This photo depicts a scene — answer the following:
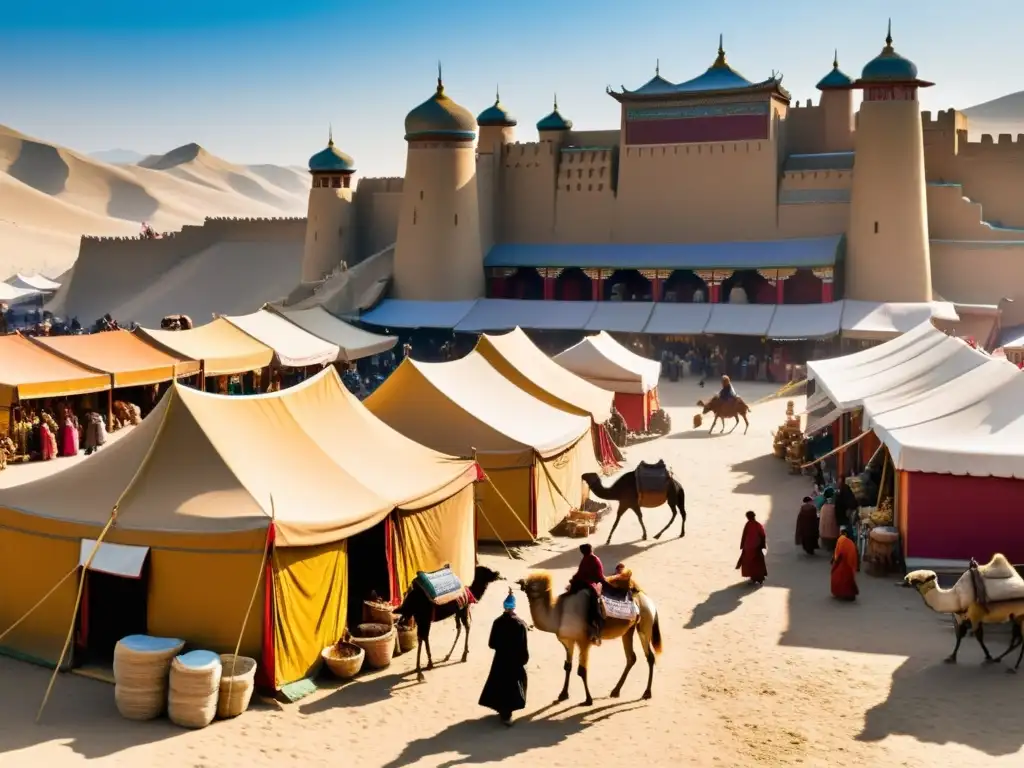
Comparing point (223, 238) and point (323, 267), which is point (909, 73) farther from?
point (223, 238)

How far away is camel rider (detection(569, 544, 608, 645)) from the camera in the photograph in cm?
894

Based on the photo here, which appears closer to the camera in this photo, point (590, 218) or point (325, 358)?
point (325, 358)

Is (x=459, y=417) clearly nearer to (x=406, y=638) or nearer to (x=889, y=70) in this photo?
(x=406, y=638)

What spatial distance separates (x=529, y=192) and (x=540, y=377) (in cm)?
2066

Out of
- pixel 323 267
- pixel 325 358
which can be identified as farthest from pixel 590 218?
pixel 325 358

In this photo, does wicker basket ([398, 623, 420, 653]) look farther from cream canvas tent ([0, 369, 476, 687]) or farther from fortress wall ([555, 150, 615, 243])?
fortress wall ([555, 150, 615, 243])

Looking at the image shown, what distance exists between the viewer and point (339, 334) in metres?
28.3

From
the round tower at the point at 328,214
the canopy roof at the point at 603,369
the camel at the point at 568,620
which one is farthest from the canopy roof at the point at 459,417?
the round tower at the point at 328,214

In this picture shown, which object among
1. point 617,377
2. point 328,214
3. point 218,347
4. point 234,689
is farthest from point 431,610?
point 328,214

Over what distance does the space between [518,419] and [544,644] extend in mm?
5064

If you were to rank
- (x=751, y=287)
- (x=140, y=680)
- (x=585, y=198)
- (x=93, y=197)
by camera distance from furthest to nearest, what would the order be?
(x=93, y=197)
(x=585, y=198)
(x=751, y=287)
(x=140, y=680)

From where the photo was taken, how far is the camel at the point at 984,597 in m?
9.39

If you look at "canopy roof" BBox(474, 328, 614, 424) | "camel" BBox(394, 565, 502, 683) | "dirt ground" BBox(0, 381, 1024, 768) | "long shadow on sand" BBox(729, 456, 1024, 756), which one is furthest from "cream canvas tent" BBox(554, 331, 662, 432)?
"camel" BBox(394, 565, 502, 683)

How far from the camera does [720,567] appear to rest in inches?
519
